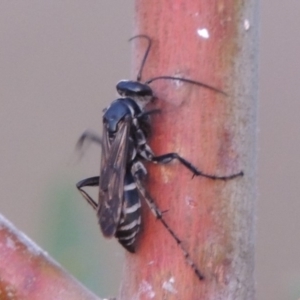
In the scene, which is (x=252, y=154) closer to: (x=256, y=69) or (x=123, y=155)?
(x=256, y=69)

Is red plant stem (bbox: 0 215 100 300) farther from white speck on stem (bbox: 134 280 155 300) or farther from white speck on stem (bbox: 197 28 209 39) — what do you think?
white speck on stem (bbox: 197 28 209 39)

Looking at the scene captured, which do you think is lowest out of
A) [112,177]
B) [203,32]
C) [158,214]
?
[112,177]

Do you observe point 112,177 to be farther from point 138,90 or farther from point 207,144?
point 207,144

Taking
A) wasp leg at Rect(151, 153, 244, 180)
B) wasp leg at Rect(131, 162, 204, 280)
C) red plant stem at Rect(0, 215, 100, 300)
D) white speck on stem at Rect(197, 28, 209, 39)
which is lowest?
red plant stem at Rect(0, 215, 100, 300)

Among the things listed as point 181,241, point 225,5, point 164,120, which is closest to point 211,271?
point 181,241

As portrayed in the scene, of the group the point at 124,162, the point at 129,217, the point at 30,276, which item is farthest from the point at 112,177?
the point at 30,276

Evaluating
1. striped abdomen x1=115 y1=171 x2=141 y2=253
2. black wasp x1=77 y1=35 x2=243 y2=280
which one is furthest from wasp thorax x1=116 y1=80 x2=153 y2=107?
striped abdomen x1=115 y1=171 x2=141 y2=253

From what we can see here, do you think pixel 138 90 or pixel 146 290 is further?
pixel 138 90
